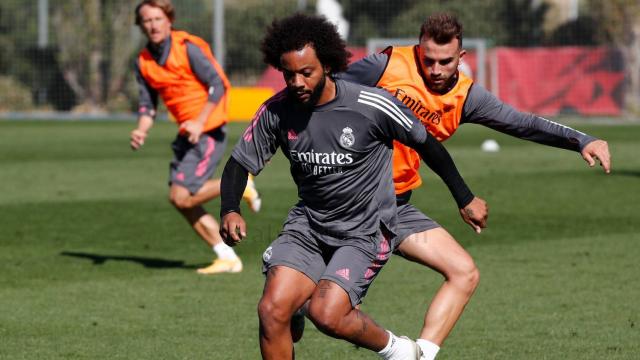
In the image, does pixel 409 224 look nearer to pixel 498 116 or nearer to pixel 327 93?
pixel 498 116

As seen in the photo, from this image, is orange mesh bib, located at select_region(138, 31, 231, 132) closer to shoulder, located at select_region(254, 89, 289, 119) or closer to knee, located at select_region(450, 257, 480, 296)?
knee, located at select_region(450, 257, 480, 296)

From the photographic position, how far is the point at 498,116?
702cm

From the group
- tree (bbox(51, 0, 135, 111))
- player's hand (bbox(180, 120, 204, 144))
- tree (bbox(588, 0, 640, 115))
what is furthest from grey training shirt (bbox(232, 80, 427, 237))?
tree (bbox(51, 0, 135, 111))

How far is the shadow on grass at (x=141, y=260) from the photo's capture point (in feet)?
36.7

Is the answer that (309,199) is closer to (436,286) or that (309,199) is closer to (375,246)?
(375,246)

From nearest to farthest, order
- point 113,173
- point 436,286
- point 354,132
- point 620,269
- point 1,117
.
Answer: point 354,132
point 436,286
point 620,269
point 113,173
point 1,117

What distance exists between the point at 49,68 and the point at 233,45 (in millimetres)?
5652

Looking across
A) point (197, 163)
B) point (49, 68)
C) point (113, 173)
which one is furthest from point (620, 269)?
point (49, 68)

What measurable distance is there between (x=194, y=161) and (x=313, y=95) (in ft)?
16.9

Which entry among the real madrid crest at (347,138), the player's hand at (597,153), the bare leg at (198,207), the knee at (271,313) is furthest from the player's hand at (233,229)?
the bare leg at (198,207)

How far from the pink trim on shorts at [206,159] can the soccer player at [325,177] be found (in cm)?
473

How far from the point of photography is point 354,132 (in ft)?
20.2

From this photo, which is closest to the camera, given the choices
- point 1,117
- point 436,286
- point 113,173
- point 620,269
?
point 436,286

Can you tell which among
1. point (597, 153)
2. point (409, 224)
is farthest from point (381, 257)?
point (597, 153)
